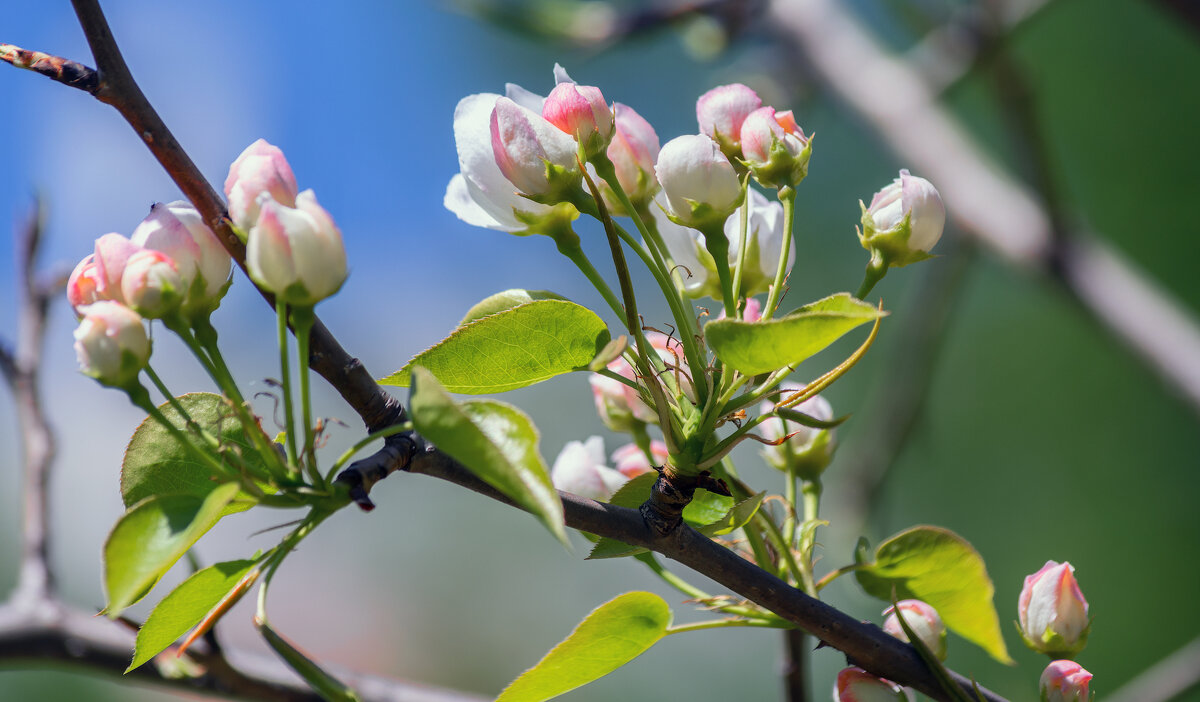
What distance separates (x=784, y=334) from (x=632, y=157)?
0.17m

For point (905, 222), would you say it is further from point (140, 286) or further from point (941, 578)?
point (140, 286)

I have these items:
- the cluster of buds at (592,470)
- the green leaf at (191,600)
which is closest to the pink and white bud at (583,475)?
the cluster of buds at (592,470)

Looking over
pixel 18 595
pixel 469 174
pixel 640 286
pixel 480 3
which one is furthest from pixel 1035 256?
pixel 640 286

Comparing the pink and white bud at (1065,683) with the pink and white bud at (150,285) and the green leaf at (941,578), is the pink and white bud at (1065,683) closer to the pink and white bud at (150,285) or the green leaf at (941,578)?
the green leaf at (941,578)

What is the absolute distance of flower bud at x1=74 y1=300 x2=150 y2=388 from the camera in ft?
1.12

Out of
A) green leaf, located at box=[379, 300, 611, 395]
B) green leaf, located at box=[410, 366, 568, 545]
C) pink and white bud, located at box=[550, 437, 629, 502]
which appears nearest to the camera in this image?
green leaf, located at box=[410, 366, 568, 545]

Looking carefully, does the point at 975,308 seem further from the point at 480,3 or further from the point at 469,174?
the point at 469,174

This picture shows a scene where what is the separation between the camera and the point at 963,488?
466 centimetres

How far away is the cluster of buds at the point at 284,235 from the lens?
1.10 ft

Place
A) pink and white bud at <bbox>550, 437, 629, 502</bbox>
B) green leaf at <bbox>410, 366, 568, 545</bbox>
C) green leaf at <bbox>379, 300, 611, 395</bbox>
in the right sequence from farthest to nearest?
pink and white bud at <bbox>550, 437, 629, 502</bbox> → green leaf at <bbox>379, 300, 611, 395</bbox> → green leaf at <bbox>410, 366, 568, 545</bbox>

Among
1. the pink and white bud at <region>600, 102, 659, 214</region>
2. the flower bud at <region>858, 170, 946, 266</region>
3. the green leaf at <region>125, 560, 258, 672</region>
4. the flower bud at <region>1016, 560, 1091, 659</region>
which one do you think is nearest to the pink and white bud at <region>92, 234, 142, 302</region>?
the green leaf at <region>125, 560, 258, 672</region>

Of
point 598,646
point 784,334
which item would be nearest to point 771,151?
point 784,334

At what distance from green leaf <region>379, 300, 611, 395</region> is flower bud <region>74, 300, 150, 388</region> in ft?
0.35

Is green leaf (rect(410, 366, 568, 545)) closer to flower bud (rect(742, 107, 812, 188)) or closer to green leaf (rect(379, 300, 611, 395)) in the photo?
green leaf (rect(379, 300, 611, 395))
